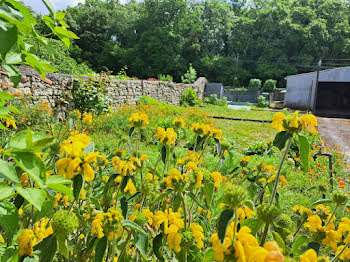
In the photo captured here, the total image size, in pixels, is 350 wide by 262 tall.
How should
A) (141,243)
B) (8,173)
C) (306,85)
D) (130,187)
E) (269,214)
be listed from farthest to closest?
1. (306,85)
2. (130,187)
3. (141,243)
4. (269,214)
5. (8,173)

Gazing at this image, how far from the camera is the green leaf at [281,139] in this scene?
0.76 m

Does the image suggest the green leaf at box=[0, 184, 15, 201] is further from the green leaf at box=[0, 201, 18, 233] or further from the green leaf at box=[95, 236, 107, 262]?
the green leaf at box=[95, 236, 107, 262]

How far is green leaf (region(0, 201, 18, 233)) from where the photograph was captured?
1.54 feet

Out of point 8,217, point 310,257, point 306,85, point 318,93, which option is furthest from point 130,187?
point 318,93

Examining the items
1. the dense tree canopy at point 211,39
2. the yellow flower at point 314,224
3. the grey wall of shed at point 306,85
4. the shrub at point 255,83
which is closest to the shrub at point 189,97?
the grey wall of shed at point 306,85

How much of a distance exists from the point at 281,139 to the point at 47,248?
64 centimetres

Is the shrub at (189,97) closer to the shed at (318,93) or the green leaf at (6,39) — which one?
the shed at (318,93)

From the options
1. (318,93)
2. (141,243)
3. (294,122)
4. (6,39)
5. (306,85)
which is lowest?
(141,243)

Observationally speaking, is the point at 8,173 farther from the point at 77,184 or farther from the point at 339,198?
the point at 339,198

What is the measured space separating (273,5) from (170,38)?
542 inches

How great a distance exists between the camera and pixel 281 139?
789 millimetres

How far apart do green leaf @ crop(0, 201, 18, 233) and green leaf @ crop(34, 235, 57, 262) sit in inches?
4.2

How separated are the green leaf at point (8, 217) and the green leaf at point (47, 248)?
11cm

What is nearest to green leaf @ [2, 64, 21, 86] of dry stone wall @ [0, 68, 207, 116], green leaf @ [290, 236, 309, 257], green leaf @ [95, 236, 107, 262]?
green leaf @ [95, 236, 107, 262]
